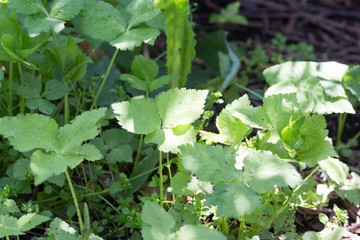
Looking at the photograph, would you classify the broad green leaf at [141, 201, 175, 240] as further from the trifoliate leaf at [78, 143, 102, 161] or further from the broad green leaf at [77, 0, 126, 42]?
the broad green leaf at [77, 0, 126, 42]

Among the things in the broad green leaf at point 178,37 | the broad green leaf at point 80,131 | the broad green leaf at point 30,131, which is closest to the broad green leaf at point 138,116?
the broad green leaf at point 80,131

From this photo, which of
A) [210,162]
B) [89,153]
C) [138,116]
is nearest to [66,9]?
[138,116]

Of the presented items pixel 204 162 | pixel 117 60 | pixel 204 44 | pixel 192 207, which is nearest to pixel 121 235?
pixel 192 207

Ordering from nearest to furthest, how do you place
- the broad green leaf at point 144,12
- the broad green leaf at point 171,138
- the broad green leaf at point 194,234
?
the broad green leaf at point 194,234
the broad green leaf at point 171,138
the broad green leaf at point 144,12

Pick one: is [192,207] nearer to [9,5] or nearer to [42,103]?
[42,103]

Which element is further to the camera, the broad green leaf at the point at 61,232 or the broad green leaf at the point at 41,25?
the broad green leaf at the point at 41,25

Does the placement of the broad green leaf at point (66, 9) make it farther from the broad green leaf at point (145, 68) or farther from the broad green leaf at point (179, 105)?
the broad green leaf at point (179, 105)

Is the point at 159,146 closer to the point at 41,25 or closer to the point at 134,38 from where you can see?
the point at 134,38
